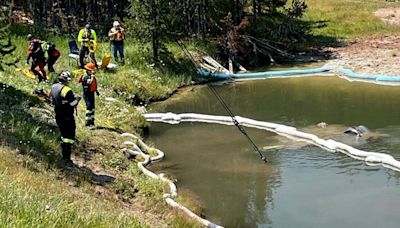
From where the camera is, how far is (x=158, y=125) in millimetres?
19859

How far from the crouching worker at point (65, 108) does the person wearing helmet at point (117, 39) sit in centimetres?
1265

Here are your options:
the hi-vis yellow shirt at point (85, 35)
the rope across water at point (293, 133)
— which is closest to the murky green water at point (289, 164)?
the rope across water at point (293, 133)

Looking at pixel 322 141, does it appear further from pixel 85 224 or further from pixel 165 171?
pixel 85 224

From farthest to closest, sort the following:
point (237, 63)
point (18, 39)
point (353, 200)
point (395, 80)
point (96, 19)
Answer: point (96, 19) → point (237, 63) → point (395, 80) → point (18, 39) → point (353, 200)

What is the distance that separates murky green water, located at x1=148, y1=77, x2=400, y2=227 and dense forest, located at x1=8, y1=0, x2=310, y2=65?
4.50 m

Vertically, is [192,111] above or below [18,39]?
below

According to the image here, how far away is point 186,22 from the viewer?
108ft

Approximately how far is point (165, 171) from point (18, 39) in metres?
12.3

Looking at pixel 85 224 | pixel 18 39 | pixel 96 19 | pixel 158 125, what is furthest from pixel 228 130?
pixel 96 19

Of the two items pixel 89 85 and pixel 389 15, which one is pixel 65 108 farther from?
pixel 389 15

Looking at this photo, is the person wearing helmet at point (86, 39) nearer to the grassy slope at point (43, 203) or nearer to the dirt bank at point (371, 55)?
A: the grassy slope at point (43, 203)

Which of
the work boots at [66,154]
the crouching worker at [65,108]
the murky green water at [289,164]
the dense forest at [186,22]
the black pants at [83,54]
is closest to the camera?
the crouching worker at [65,108]

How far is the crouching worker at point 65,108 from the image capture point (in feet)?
36.1

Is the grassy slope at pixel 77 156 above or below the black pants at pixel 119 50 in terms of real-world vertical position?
below
